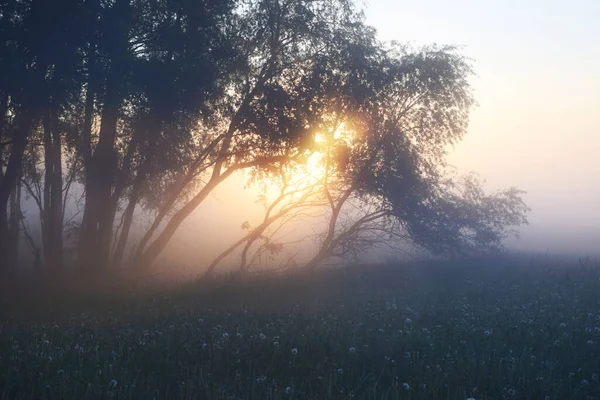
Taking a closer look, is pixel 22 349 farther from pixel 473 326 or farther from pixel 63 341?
pixel 473 326

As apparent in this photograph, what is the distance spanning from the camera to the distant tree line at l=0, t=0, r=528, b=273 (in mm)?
17250

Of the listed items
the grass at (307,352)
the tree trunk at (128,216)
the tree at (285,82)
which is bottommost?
the grass at (307,352)

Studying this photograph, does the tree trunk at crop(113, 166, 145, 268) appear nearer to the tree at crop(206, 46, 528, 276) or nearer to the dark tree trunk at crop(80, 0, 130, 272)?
the dark tree trunk at crop(80, 0, 130, 272)

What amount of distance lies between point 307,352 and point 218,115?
15443 millimetres

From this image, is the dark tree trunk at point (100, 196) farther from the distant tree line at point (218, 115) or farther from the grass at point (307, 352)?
the grass at point (307, 352)

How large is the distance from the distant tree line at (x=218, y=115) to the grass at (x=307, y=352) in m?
6.16

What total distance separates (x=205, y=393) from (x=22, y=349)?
3430 mm

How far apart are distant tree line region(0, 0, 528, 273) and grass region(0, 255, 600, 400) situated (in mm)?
6158

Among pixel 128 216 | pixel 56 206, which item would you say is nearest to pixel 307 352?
pixel 56 206

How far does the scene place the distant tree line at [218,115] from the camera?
17.2 m

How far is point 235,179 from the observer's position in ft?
83.3

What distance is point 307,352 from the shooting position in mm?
7523

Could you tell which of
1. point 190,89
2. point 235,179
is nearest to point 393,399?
point 190,89

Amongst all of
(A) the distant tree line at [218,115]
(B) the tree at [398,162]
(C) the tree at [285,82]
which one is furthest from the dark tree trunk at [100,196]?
(B) the tree at [398,162]
